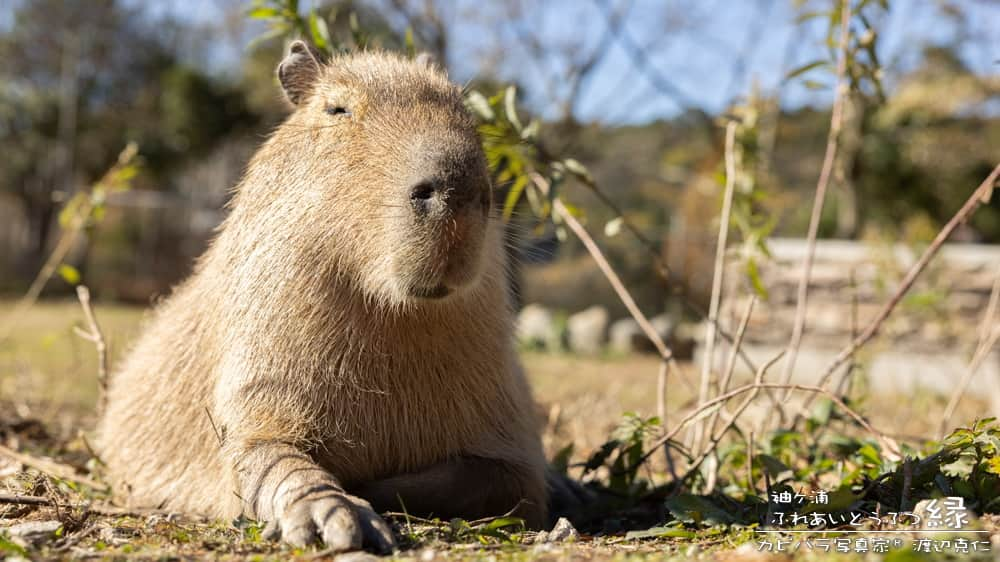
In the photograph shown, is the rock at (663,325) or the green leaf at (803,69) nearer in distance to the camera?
the green leaf at (803,69)

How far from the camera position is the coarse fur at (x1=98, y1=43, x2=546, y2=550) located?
207 centimetres

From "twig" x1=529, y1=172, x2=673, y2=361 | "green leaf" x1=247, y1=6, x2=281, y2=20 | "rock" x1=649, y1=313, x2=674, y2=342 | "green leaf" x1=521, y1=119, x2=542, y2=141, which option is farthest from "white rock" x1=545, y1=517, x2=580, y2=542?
"rock" x1=649, y1=313, x2=674, y2=342

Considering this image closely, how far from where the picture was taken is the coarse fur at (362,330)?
2074 millimetres

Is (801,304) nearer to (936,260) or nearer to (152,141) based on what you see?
(936,260)

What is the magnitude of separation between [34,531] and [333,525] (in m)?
0.71

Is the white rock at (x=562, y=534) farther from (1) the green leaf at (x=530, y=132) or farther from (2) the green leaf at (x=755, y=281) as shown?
(1) the green leaf at (x=530, y=132)

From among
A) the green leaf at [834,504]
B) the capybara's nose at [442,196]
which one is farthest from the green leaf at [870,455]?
the capybara's nose at [442,196]

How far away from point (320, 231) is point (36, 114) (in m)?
22.5

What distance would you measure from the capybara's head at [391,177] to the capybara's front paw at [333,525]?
1.71ft

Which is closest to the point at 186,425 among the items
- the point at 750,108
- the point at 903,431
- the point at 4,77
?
the point at 750,108

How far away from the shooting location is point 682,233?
14219mm

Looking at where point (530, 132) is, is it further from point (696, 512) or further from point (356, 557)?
point (356, 557)

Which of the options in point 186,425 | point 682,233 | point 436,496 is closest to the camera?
point 436,496

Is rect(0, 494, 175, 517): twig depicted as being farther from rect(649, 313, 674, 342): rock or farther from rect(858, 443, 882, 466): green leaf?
rect(649, 313, 674, 342): rock
